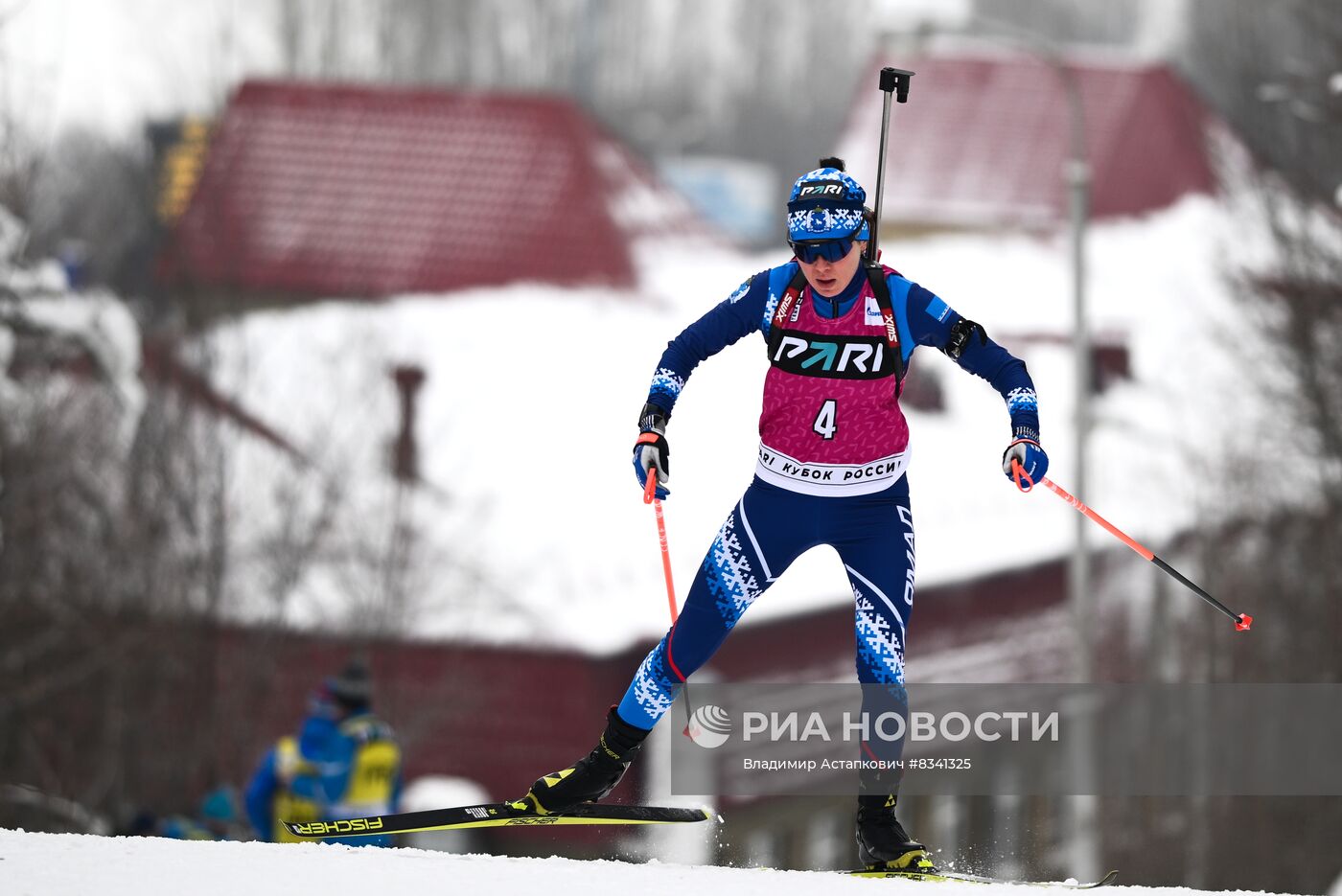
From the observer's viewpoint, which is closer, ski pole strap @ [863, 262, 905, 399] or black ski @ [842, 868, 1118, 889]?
ski pole strap @ [863, 262, 905, 399]

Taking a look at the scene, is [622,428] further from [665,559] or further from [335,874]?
[335,874]

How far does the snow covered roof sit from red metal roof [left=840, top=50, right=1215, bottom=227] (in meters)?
2.36

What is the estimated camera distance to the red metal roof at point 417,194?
25906 millimetres

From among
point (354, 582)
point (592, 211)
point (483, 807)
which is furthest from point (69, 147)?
point (483, 807)

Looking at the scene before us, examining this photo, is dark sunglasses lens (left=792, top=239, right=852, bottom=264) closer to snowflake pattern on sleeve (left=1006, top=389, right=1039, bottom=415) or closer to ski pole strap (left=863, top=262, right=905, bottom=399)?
ski pole strap (left=863, top=262, right=905, bottom=399)

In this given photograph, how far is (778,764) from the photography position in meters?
6.75

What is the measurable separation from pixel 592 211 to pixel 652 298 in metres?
→ 1.73

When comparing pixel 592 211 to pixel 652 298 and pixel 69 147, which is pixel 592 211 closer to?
pixel 652 298

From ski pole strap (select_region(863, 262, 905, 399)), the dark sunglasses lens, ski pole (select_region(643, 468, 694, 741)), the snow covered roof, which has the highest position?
the snow covered roof

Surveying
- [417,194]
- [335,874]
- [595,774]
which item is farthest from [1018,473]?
[417,194]

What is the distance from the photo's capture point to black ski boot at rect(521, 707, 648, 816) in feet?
20.1

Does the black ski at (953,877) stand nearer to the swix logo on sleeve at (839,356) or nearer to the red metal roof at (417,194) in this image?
the swix logo on sleeve at (839,356)

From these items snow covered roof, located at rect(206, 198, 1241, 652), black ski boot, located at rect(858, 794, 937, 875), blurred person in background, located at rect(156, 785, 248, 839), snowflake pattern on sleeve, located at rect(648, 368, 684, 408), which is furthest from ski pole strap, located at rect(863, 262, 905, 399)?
snow covered roof, located at rect(206, 198, 1241, 652)

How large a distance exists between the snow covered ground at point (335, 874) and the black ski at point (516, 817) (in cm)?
11
